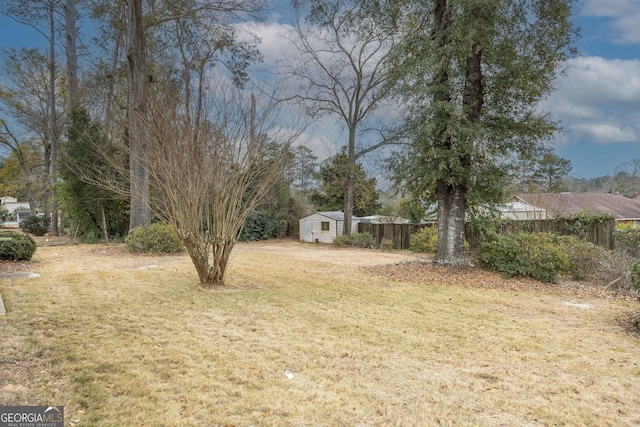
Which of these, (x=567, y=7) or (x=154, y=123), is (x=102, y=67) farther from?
(x=567, y=7)

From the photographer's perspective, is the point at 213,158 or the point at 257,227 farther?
the point at 257,227

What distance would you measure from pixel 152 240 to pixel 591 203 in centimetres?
2784

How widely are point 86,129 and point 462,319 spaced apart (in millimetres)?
15336

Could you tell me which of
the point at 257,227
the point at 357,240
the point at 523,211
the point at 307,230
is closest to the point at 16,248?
the point at 357,240

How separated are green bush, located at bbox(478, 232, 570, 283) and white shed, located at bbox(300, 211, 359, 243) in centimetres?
1175

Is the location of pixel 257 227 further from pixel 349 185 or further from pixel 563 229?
pixel 563 229

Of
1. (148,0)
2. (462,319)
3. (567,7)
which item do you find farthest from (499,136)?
(148,0)

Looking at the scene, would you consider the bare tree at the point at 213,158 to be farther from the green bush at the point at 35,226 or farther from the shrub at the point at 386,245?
the green bush at the point at 35,226

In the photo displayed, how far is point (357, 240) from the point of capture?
61.7 feet

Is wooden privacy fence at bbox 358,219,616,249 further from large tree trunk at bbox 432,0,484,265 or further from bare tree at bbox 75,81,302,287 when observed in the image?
bare tree at bbox 75,81,302,287

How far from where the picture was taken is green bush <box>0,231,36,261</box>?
8.24 m

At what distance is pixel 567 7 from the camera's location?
846 centimetres

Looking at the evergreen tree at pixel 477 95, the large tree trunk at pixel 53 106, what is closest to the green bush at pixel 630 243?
the evergreen tree at pixel 477 95

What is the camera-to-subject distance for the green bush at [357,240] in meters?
18.8
